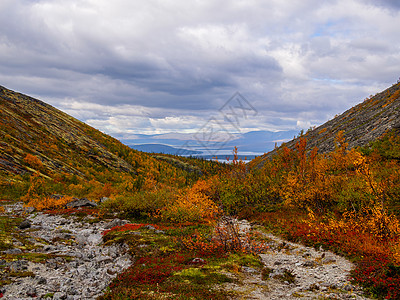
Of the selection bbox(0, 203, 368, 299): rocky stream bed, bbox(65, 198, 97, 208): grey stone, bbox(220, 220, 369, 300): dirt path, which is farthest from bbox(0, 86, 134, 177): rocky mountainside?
bbox(220, 220, 369, 300): dirt path

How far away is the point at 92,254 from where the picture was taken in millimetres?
12719

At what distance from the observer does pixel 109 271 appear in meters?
10.3

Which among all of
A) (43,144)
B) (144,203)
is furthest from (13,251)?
(43,144)

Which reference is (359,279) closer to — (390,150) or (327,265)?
(327,265)

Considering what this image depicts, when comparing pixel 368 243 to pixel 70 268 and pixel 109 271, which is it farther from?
pixel 70 268

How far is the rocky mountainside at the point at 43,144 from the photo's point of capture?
45.1 m

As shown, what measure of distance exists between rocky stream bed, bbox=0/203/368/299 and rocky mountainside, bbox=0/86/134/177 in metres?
32.1

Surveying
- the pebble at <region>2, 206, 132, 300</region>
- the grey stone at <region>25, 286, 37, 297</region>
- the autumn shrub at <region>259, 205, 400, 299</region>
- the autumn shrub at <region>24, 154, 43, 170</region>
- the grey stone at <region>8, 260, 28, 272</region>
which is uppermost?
the autumn shrub at <region>24, 154, 43, 170</region>

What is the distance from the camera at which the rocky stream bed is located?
26.3 feet

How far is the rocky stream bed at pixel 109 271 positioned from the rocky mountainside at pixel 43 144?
105 ft

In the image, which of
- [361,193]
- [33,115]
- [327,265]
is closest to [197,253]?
[327,265]

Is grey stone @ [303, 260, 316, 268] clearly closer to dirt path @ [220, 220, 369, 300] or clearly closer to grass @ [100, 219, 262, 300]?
dirt path @ [220, 220, 369, 300]

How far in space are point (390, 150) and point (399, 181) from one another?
1030 cm

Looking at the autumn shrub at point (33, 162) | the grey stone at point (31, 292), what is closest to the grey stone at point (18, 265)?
the grey stone at point (31, 292)
